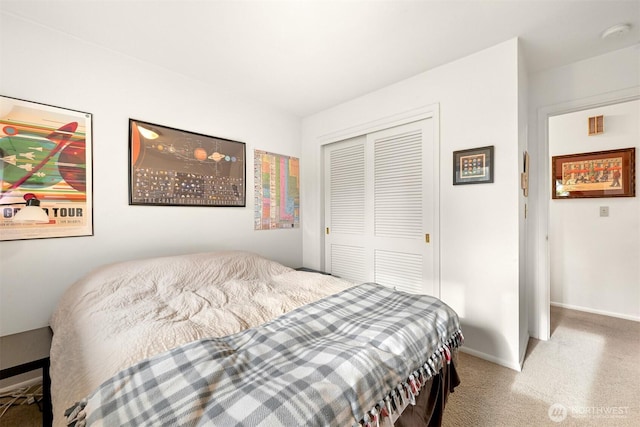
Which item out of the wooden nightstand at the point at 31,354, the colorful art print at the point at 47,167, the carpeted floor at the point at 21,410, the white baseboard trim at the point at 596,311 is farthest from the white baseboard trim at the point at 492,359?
the colorful art print at the point at 47,167

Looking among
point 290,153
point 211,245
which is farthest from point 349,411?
point 290,153

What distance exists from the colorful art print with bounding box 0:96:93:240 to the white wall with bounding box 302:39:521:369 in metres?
2.71

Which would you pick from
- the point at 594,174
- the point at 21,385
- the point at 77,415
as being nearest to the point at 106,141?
the point at 21,385

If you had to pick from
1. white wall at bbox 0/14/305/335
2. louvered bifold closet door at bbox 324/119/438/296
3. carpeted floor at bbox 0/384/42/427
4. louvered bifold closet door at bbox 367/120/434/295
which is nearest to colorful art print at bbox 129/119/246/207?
white wall at bbox 0/14/305/335

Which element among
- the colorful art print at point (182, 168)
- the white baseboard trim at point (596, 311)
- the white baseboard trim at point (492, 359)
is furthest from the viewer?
the white baseboard trim at point (596, 311)

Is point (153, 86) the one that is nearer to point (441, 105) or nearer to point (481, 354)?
point (441, 105)

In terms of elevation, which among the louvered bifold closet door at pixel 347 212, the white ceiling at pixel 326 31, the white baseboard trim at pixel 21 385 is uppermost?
the white ceiling at pixel 326 31

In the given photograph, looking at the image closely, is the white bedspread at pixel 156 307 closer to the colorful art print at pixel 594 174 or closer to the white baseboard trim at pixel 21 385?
the white baseboard trim at pixel 21 385

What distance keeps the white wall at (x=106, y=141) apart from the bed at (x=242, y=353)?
246mm

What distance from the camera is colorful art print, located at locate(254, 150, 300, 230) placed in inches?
117

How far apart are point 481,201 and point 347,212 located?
141 cm

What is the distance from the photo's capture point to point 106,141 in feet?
6.60

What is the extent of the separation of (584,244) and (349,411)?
3.94 metres

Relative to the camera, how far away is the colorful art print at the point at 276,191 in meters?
2.98
